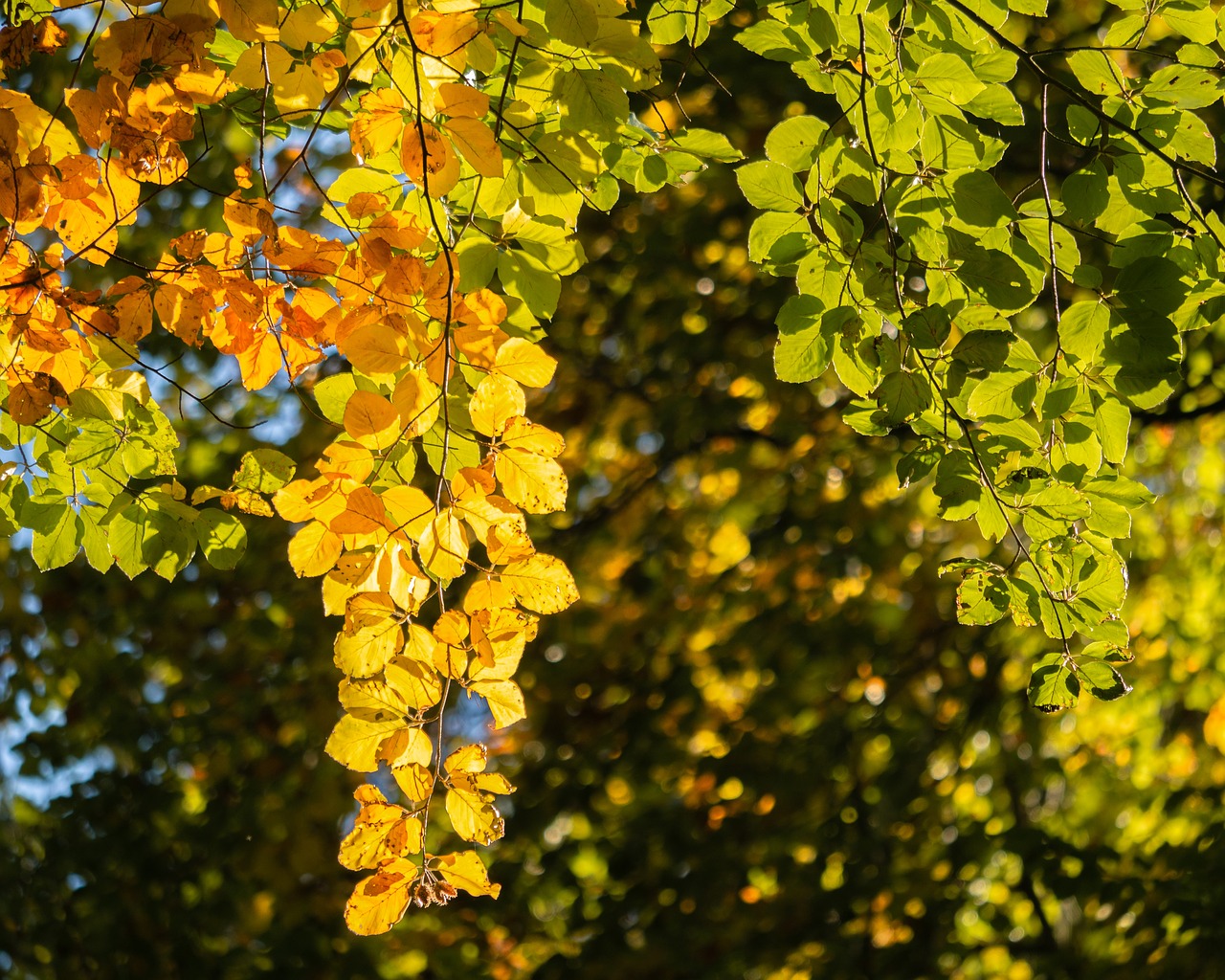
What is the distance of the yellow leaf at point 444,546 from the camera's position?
106cm

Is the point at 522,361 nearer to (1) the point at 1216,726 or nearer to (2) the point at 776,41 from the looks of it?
(2) the point at 776,41

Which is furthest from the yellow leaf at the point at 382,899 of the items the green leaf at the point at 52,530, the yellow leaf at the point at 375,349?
the green leaf at the point at 52,530

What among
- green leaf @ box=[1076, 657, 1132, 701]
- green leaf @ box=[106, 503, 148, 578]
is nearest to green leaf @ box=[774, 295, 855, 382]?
green leaf @ box=[1076, 657, 1132, 701]

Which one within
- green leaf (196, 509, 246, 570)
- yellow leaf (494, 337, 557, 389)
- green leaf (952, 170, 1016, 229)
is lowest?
green leaf (952, 170, 1016, 229)

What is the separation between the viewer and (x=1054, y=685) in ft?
3.96

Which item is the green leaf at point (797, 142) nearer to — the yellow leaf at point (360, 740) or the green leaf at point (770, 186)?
the green leaf at point (770, 186)

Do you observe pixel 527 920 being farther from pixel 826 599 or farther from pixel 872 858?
pixel 826 599

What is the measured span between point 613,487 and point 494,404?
3328mm

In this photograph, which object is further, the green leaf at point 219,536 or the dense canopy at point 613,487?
the green leaf at point 219,536

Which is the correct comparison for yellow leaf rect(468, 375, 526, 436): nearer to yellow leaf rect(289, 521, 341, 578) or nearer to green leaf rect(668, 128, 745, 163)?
yellow leaf rect(289, 521, 341, 578)

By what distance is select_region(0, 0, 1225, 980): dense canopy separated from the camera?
1114 millimetres

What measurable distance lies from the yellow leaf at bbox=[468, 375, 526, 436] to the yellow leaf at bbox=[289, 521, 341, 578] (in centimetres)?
19

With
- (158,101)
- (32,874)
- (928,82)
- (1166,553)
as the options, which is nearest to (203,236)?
(158,101)

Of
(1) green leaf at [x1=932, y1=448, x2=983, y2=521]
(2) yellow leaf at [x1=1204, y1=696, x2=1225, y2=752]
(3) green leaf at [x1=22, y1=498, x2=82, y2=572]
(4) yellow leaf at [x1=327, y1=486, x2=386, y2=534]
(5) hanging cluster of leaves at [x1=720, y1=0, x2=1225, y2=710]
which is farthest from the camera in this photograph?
(2) yellow leaf at [x1=1204, y1=696, x2=1225, y2=752]
